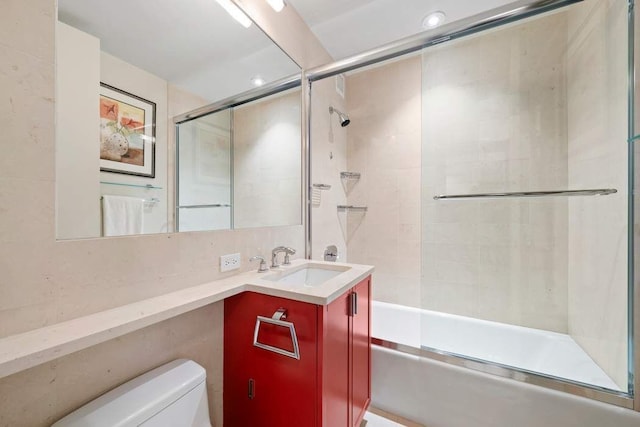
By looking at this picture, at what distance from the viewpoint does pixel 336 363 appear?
39.1 inches

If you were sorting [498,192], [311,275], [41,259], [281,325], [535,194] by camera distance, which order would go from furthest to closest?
[498,192] → [535,194] → [311,275] → [281,325] → [41,259]

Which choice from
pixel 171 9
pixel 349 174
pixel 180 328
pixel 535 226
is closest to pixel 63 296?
pixel 180 328

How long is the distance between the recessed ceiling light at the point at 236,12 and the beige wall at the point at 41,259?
0.71 metres

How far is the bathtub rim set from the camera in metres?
1.07

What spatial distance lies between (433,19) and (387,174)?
1.19m

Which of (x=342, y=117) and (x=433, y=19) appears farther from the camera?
(x=342, y=117)

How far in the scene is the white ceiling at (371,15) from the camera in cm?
161

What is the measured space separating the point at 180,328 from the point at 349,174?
1.90 metres

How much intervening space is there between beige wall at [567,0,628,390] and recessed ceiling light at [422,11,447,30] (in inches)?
30.7

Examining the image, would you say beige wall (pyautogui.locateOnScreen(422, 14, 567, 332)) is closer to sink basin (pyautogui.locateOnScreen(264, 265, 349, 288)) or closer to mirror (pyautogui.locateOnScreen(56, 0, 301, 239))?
sink basin (pyautogui.locateOnScreen(264, 265, 349, 288))

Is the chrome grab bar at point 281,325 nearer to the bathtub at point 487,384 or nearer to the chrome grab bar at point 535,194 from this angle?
the bathtub at point 487,384

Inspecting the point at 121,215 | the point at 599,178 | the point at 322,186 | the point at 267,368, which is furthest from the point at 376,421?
the point at 599,178

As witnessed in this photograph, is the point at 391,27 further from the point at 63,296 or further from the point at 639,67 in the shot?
the point at 63,296

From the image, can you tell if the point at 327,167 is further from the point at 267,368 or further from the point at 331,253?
the point at 267,368
